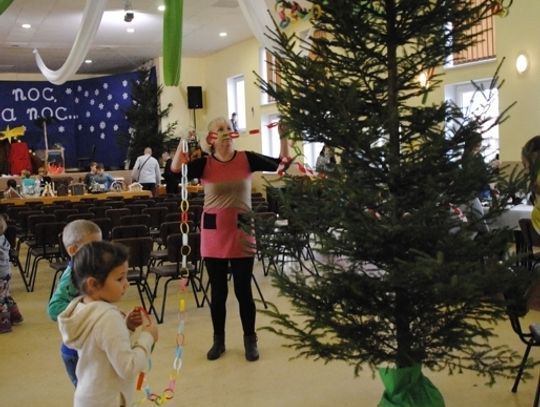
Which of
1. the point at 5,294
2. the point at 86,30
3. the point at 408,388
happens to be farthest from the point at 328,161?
Result: the point at 86,30

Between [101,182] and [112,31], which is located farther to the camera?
[112,31]

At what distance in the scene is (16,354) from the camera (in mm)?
4828

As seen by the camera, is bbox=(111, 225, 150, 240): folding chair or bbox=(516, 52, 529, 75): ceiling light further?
bbox=(516, 52, 529, 75): ceiling light

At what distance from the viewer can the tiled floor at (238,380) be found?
3.66 metres

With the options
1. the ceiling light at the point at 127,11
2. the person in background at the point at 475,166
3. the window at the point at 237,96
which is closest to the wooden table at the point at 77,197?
the ceiling light at the point at 127,11

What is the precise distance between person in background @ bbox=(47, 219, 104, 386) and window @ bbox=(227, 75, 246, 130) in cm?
1605

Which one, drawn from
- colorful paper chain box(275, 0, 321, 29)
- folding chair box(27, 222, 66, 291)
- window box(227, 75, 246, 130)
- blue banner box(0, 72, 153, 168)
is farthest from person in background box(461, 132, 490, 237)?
blue banner box(0, 72, 153, 168)

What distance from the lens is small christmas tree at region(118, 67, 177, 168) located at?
19.6 meters

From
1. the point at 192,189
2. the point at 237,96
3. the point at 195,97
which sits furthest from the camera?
the point at 195,97

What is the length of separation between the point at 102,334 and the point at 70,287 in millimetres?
746

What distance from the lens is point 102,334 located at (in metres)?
2.12

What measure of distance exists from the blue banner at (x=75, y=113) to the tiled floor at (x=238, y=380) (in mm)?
17349

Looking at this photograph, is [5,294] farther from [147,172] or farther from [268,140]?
[268,140]

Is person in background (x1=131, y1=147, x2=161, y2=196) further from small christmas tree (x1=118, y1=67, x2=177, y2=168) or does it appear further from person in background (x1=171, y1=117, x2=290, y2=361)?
person in background (x1=171, y1=117, x2=290, y2=361)
